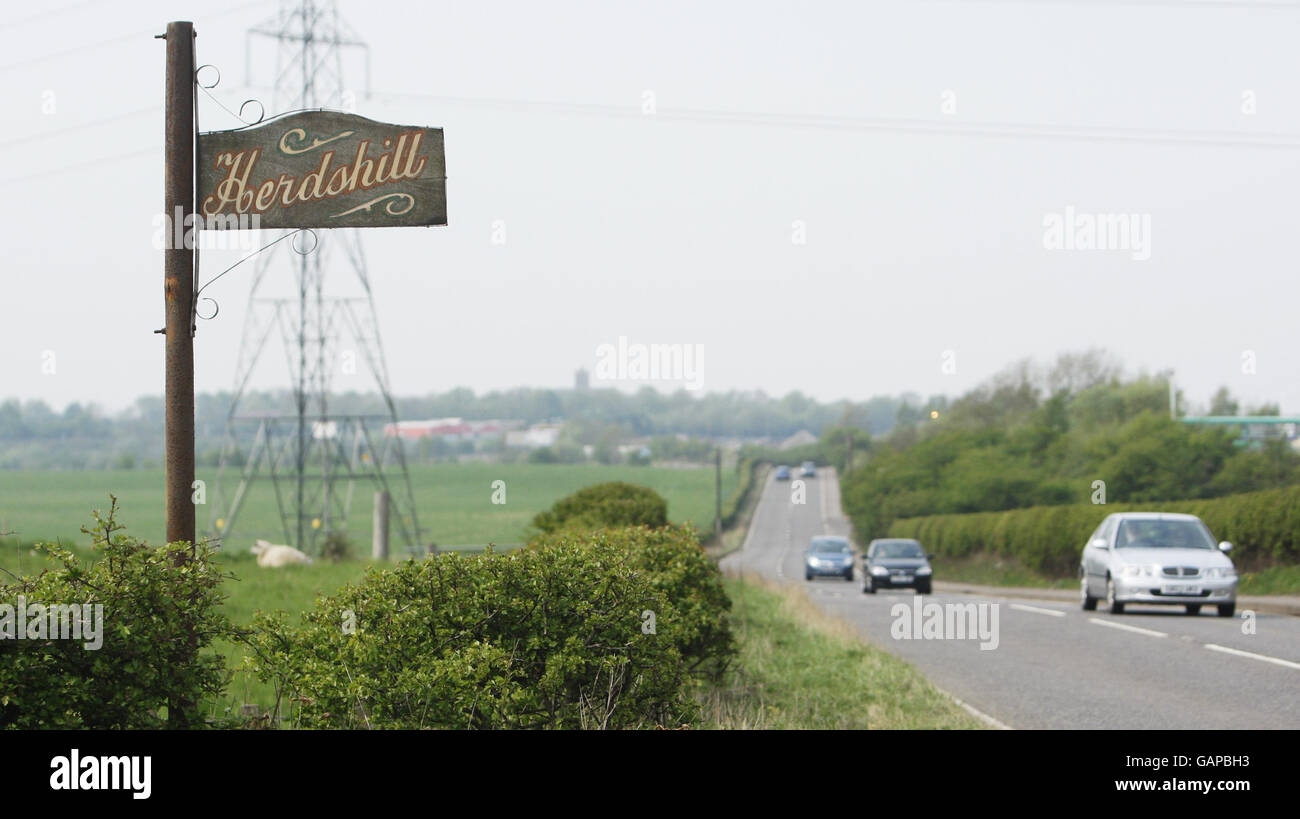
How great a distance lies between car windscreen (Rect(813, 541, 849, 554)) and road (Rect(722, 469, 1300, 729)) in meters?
20.4

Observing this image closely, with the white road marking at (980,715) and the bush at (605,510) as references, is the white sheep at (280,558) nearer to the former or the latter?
the bush at (605,510)

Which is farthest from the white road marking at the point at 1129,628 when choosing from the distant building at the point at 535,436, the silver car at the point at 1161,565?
the distant building at the point at 535,436

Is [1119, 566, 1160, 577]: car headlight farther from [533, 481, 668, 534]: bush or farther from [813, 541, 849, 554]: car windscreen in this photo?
[813, 541, 849, 554]: car windscreen

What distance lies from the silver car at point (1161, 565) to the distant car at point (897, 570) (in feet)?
31.7

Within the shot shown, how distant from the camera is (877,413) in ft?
552

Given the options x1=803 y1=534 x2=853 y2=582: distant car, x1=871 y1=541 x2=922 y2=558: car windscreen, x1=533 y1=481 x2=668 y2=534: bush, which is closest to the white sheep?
x1=533 y1=481 x2=668 y2=534: bush

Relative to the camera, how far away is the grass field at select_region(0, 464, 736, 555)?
51.1 m

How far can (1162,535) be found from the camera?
2086 centimetres

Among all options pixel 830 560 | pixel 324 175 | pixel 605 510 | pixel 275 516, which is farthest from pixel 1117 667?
pixel 275 516

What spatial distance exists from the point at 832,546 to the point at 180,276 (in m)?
39.8

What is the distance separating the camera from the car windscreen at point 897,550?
106 ft

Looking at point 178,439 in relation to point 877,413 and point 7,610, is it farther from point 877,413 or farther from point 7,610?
point 877,413
